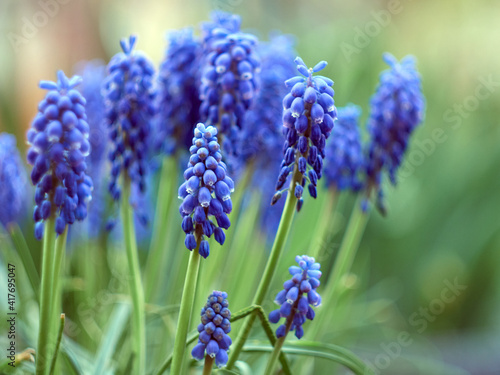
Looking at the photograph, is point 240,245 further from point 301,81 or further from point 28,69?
point 28,69

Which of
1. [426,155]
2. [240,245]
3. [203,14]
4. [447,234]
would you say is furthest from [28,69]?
[447,234]

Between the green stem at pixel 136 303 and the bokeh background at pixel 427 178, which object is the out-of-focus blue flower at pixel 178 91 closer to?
the green stem at pixel 136 303

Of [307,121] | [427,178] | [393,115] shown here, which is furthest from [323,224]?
[427,178]

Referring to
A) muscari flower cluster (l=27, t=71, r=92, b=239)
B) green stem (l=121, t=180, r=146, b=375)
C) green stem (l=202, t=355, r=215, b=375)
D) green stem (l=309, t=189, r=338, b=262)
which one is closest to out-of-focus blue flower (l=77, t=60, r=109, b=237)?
green stem (l=121, t=180, r=146, b=375)

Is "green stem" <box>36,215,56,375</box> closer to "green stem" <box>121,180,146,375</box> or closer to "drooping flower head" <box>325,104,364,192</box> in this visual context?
"green stem" <box>121,180,146,375</box>

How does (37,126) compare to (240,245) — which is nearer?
(37,126)

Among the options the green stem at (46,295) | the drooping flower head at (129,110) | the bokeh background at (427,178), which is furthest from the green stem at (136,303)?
the bokeh background at (427,178)
